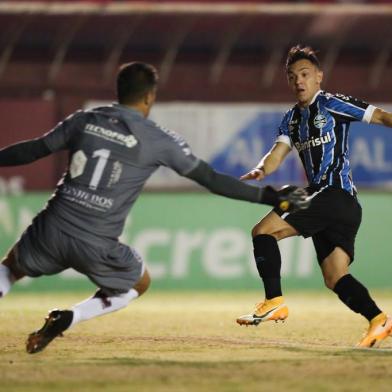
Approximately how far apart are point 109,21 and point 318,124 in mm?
10474

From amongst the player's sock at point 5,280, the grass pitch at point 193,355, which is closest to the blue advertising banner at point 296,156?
the grass pitch at point 193,355

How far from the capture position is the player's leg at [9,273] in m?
7.09

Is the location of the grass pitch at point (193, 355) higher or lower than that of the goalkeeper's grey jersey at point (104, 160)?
lower

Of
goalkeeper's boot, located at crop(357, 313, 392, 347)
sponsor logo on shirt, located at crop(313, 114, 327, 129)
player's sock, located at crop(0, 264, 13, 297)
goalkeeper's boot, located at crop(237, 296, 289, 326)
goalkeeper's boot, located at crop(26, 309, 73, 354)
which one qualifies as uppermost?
sponsor logo on shirt, located at crop(313, 114, 327, 129)

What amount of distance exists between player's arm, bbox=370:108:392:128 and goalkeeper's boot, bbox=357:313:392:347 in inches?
52.4

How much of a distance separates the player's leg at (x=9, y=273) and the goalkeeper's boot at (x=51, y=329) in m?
0.30

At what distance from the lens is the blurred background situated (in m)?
15.1

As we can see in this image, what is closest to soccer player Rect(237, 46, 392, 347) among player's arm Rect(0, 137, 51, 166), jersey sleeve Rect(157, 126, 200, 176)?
jersey sleeve Rect(157, 126, 200, 176)

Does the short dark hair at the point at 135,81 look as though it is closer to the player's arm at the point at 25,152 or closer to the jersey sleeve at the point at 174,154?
the jersey sleeve at the point at 174,154

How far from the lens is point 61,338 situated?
333 inches

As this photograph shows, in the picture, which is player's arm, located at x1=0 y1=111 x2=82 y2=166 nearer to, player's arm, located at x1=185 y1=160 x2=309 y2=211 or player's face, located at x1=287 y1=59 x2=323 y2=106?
player's arm, located at x1=185 y1=160 x2=309 y2=211

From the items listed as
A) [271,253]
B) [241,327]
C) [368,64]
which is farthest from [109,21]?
[271,253]

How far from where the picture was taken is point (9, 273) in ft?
23.5

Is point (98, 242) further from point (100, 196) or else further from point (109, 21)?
point (109, 21)
